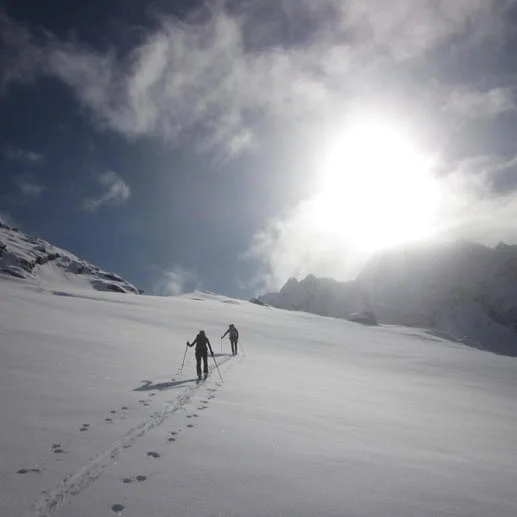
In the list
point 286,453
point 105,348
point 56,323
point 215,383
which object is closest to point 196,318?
point 56,323

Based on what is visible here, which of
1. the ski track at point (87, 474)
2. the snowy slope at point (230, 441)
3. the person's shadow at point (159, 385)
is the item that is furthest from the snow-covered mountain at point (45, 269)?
the ski track at point (87, 474)

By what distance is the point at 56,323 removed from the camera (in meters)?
25.5

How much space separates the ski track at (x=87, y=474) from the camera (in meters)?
4.94

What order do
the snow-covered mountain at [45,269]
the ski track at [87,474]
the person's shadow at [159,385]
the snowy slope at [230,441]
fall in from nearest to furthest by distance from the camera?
the ski track at [87,474] → the snowy slope at [230,441] → the person's shadow at [159,385] → the snow-covered mountain at [45,269]

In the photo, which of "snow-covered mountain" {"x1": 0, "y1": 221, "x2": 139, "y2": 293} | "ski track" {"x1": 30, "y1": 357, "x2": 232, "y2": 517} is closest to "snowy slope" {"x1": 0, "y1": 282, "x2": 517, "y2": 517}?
"ski track" {"x1": 30, "y1": 357, "x2": 232, "y2": 517}

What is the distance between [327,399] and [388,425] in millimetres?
3115

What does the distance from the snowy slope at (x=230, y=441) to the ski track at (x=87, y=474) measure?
0.03 m

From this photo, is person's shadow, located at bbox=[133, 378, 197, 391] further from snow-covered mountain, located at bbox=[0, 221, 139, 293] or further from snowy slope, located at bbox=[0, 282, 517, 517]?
snow-covered mountain, located at bbox=[0, 221, 139, 293]

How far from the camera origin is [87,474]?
5.80 meters

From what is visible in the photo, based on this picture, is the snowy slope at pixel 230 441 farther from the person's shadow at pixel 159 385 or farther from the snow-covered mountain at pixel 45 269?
the snow-covered mountain at pixel 45 269

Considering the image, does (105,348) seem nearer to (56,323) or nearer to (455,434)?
(56,323)

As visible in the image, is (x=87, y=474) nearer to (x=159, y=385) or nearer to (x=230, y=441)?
(x=230, y=441)

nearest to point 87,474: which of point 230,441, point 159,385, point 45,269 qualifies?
point 230,441

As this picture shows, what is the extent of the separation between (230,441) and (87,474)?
272cm
